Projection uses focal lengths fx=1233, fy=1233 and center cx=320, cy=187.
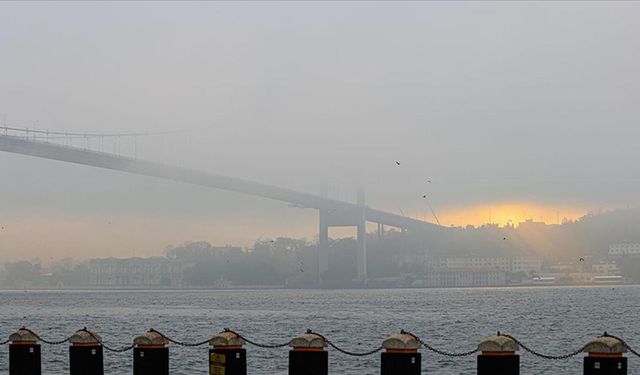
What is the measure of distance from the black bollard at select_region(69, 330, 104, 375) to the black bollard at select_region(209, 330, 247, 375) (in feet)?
4.64

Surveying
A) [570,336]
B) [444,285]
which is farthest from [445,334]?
[444,285]

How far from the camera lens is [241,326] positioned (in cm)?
4659

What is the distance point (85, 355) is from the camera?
39.3ft

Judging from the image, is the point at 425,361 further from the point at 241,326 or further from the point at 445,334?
the point at 241,326

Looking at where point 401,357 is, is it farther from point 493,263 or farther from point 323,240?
point 493,263

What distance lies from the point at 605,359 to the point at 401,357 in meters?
1.71

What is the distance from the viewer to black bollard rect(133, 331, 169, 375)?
453 inches

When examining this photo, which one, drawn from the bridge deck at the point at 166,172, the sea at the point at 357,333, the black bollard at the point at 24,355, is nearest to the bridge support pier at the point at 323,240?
the bridge deck at the point at 166,172

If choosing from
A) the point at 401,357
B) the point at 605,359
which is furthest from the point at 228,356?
the point at 605,359

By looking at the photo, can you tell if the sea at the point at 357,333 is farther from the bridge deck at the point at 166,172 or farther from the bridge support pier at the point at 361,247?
the bridge support pier at the point at 361,247

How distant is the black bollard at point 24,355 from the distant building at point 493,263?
141236mm

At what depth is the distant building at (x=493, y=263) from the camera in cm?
15712

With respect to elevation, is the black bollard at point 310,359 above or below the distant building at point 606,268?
above

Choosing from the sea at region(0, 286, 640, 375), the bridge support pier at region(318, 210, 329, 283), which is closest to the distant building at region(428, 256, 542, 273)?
the bridge support pier at region(318, 210, 329, 283)
